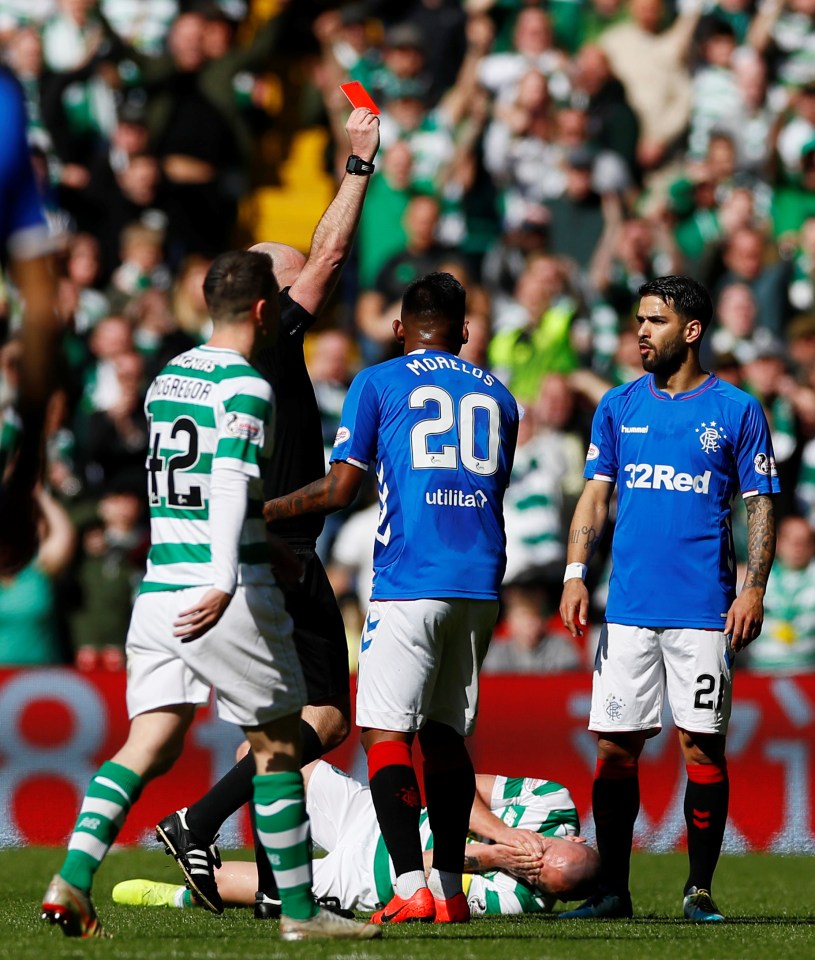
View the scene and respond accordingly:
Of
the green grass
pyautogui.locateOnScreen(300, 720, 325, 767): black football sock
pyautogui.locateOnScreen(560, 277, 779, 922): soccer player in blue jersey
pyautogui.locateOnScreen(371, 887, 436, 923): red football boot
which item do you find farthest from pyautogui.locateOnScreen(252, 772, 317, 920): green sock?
pyautogui.locateOnScreen(560, 277, 779, 922): soccer player in blue jersey

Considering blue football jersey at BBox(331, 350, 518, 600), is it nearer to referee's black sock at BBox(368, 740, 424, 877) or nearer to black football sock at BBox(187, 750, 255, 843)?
referee's black sock at BBox(368, 740, 424, 877)

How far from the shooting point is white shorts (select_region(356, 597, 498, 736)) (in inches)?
257

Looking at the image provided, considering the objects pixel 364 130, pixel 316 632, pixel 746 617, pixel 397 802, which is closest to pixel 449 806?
pixel 397 802

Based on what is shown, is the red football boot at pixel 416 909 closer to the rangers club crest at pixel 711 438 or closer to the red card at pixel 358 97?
the rangers club crest at pixel 711 438

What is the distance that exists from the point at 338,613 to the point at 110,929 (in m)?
1.52

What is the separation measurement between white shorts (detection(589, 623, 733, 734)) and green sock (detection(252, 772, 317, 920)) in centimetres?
167

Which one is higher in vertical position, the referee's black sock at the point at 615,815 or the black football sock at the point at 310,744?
the black football sock at the point at 310,744

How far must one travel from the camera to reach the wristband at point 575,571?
718 cm

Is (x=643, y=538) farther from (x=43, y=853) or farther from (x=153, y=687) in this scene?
(x=43, y=853)

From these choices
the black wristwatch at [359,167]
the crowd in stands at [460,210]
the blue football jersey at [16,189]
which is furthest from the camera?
the crowd in stands at [460,210]

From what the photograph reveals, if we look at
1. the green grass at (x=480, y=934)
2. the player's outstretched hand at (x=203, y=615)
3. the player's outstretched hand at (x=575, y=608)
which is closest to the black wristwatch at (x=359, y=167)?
the player's outstretched hand at (x=575, y=608)

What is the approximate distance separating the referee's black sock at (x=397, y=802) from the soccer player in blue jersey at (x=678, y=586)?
90 cm

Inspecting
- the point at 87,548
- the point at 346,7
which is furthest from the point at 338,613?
the point at 346,7

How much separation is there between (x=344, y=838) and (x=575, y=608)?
4.51 feet
